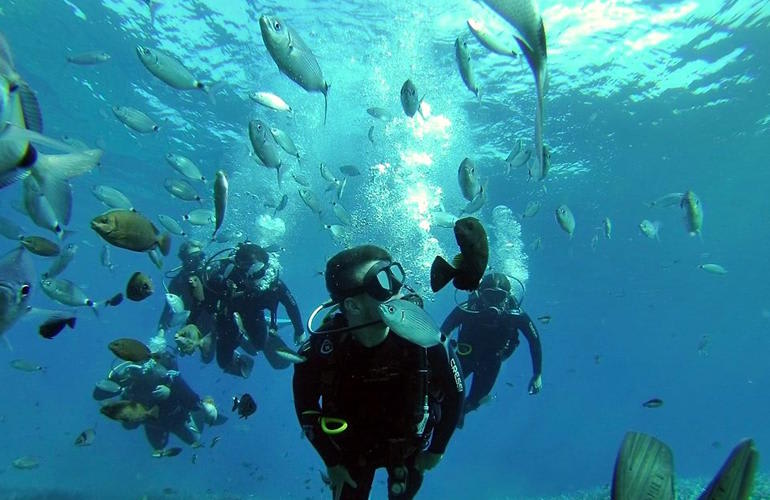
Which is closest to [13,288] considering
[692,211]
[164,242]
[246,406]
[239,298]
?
[164,242]

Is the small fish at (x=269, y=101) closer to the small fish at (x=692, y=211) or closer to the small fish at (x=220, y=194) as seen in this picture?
the small fish at (x=220, y=194)

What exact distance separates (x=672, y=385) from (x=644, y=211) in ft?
394

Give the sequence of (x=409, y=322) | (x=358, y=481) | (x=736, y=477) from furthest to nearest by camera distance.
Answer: (x=358, y=481), (x=409, y=322), (x=736, y=477)

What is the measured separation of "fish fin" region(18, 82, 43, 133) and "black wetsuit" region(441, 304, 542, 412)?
6.93 metres

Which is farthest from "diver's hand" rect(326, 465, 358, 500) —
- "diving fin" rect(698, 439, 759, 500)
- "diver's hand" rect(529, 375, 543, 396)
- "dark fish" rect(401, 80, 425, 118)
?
→ "diver's hand" rect(529, 375, 543, 396)

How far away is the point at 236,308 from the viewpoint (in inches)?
308

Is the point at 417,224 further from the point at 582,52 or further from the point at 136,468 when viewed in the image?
the point at 136,468

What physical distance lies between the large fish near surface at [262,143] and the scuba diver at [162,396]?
14.8 feet

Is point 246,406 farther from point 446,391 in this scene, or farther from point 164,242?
point 446,391

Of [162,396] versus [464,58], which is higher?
[464,58]

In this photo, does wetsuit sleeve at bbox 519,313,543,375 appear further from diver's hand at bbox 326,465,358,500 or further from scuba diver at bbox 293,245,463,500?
diver's hand at bbox 326,465,358,500

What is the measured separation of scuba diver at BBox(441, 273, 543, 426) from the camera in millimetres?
7977

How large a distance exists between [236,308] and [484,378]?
4.88 meters

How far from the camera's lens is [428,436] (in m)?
4.21
